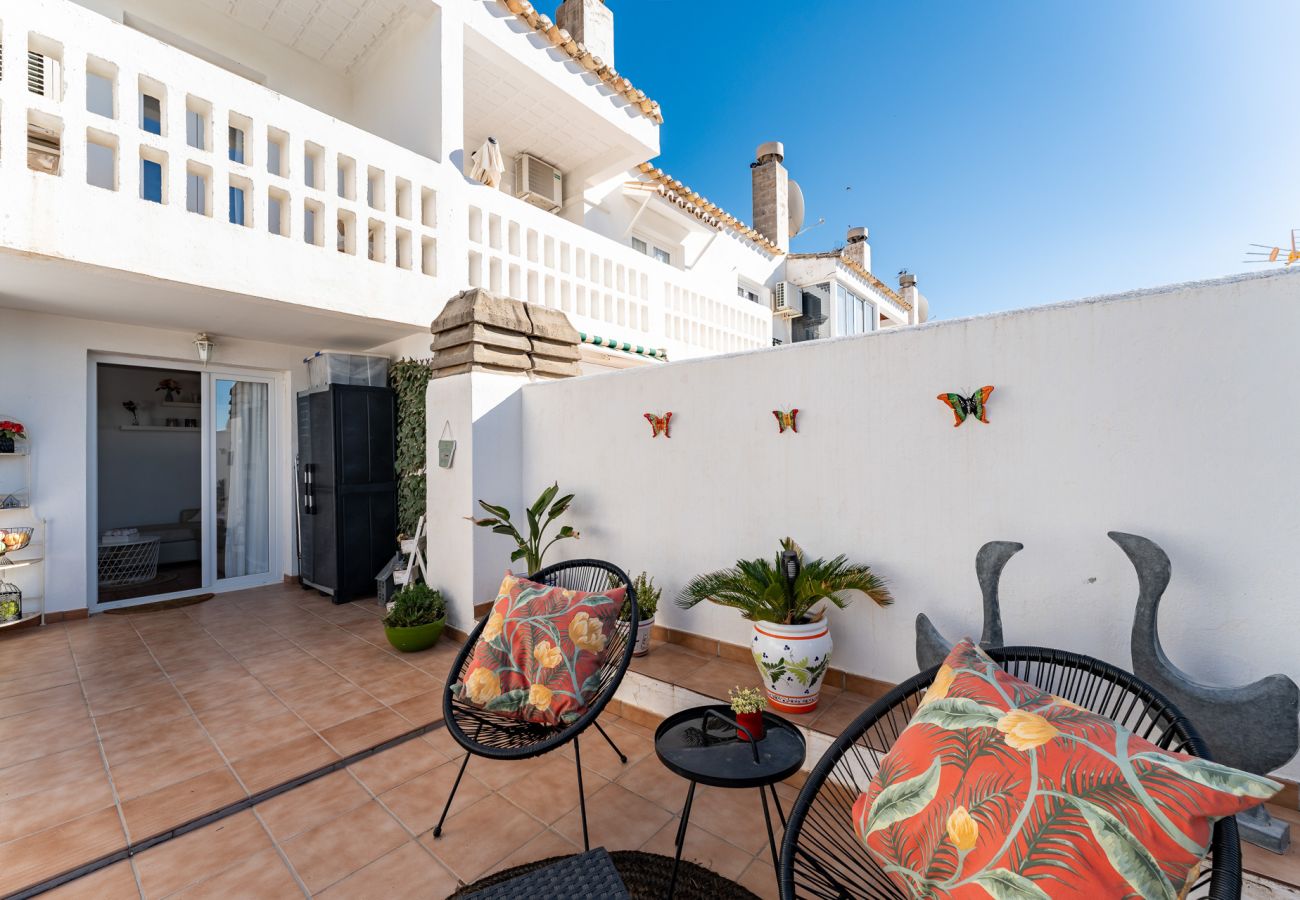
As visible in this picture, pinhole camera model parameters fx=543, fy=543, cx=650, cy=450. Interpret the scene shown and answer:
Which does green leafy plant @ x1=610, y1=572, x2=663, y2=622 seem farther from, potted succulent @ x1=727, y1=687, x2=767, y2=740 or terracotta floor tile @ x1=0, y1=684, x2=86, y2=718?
terracotta floor tile @ x1=0, y1=684, x2=86, y2=718

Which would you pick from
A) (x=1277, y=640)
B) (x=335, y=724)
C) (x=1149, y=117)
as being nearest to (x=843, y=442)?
(x=1277, y=640)

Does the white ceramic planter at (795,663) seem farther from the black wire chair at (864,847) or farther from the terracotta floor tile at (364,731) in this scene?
the terracotta floor tile at (364,731)

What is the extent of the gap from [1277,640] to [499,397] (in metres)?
4.88

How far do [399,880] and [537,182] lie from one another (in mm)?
8194

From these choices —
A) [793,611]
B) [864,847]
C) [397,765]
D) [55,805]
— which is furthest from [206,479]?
[864,847]

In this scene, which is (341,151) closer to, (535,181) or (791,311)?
(535,181)

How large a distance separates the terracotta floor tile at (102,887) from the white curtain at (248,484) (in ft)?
17.7

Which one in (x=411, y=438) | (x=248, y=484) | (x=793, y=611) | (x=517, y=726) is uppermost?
(x=411, y=438)

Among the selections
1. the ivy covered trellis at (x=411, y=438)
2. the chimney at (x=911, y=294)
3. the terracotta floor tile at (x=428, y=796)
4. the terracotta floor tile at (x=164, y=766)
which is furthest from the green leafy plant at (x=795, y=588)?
the chimney at (x=911, y=294)

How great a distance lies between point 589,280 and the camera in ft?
23.4

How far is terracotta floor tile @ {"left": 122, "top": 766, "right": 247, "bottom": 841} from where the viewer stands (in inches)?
97.7

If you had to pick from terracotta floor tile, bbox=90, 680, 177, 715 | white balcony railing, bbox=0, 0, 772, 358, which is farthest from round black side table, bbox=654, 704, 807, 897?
white balcony railing, bbox=0, 0, 772, 358

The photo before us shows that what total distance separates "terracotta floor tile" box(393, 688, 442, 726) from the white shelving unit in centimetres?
445

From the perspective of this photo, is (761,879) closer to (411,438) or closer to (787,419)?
(787,419)
